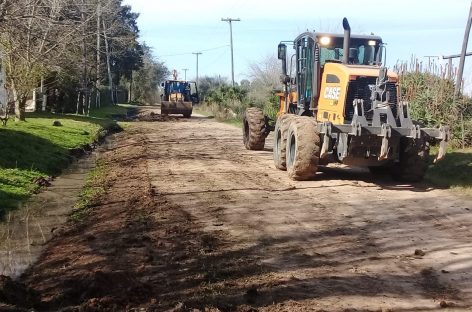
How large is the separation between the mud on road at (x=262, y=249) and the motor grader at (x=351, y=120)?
546mm

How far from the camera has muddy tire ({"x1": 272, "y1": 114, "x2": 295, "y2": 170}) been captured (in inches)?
→ 518

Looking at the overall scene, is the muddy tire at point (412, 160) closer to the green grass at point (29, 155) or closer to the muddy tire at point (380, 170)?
the muddy tire at point (380, 170)

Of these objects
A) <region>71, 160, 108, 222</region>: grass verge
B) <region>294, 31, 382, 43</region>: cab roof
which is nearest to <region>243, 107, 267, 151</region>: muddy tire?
<region>294, 31, 382, 43</region>: cab roof

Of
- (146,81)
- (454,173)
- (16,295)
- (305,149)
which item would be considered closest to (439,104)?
(454,173)

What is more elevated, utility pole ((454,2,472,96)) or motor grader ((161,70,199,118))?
utility pole ((454,2,472,96))

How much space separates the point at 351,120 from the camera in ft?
38.5

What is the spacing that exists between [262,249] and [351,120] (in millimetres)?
5528

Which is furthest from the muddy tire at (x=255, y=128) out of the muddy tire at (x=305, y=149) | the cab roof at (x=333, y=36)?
the muddy tire at (x=305, y=149)

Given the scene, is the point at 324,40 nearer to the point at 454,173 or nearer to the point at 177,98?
the point at 454,173

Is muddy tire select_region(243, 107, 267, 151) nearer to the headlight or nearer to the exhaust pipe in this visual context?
the headlight

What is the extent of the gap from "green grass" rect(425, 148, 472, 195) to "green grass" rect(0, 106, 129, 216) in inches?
325

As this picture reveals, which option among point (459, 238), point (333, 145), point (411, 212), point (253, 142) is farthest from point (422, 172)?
point (253, 142)

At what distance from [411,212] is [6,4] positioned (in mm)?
8710

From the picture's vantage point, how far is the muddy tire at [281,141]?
13156mm
